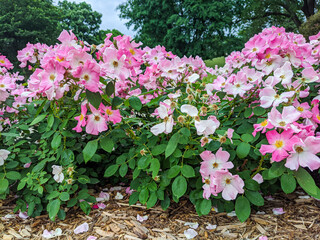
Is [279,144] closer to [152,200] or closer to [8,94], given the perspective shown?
[152,200]

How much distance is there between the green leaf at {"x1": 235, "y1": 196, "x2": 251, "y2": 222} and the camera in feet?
4.07

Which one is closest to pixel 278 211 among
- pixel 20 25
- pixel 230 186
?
pixel 230 186

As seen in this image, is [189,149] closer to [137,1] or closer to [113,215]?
[113,215]

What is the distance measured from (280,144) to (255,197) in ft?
1.22

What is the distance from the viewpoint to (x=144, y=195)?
4.73 ft

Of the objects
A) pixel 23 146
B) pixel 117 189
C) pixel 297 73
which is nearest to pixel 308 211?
pixel 297 73

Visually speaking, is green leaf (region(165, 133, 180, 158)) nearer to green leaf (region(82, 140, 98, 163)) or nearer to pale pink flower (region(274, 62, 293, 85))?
green leaf (region(82, 140, 98, 163))

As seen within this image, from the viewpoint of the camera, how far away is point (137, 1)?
699 inches

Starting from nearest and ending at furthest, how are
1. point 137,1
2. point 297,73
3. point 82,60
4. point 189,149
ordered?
point 82,60, point 189,149, point 297,73, point 137,1

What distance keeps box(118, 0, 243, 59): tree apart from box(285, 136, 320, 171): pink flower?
1510 centimetres

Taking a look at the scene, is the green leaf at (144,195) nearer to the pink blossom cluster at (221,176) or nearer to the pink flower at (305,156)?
the pink blossom cluster at (221,176)

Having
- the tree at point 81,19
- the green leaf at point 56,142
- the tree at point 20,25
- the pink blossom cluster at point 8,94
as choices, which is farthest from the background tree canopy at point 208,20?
the green leaf at point 56,142

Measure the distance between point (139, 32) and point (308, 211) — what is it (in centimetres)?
1777

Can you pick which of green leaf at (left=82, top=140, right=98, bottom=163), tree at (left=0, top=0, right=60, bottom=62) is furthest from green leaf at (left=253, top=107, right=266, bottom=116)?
tree at (left=0, top=0, right=60, bottom=62)
